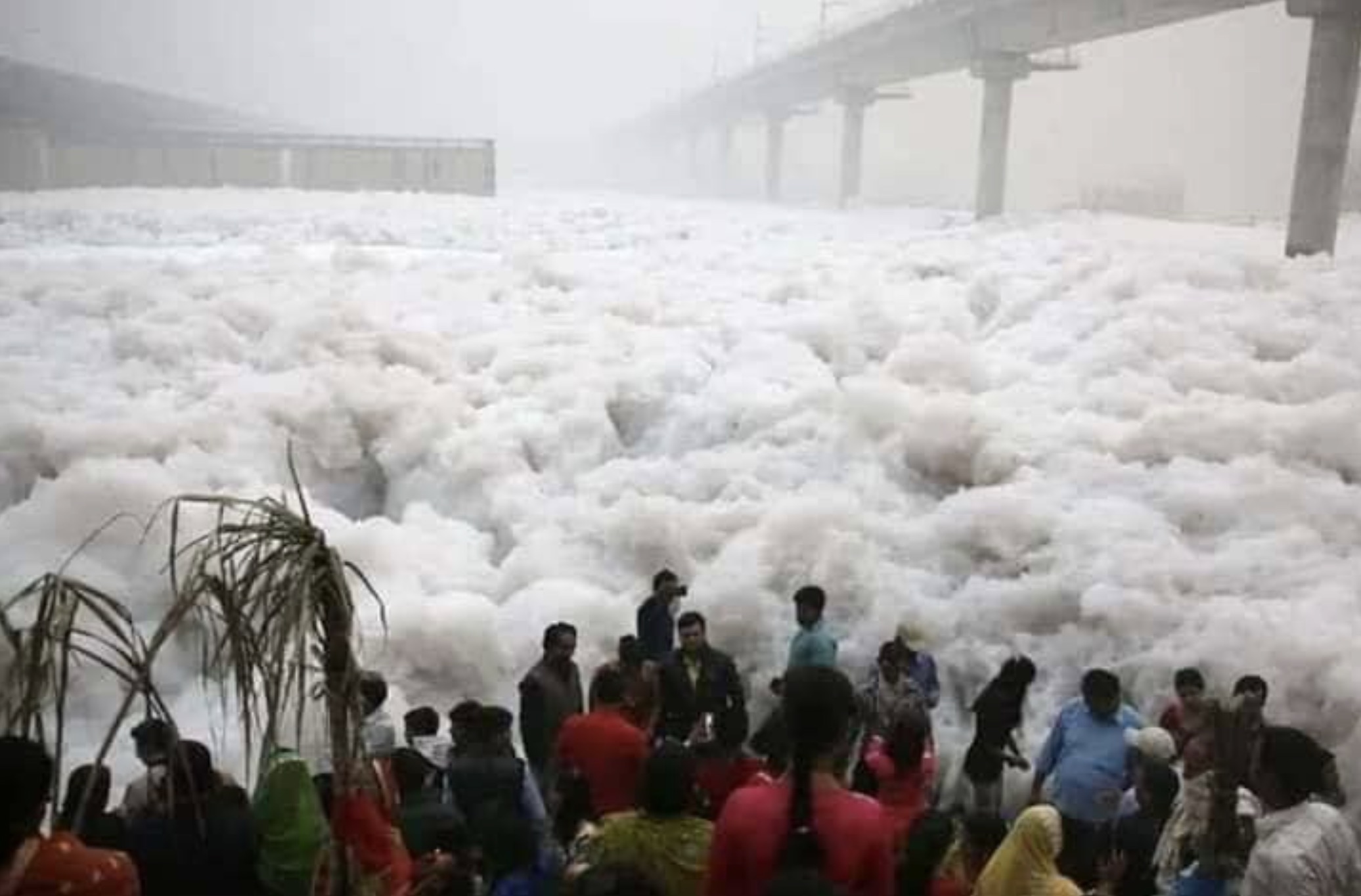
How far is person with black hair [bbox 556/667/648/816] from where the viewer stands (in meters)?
4.47

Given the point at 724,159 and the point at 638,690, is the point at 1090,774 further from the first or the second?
the point at 724,159

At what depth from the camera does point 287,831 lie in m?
3.62

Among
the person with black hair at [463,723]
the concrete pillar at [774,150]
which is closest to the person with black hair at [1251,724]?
the person with black hair at [463,723]

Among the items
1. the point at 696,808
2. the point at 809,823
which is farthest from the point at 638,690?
the point at 809,823

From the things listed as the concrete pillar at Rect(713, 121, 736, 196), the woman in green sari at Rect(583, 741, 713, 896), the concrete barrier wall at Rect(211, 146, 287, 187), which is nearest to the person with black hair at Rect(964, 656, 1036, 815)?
the woman in green sari at Rect(583, 741, 713, 896)

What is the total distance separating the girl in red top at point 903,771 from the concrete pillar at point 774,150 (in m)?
43.2

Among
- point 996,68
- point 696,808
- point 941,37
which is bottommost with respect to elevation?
point 696,808

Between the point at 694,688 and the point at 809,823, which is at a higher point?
the point at 809,823

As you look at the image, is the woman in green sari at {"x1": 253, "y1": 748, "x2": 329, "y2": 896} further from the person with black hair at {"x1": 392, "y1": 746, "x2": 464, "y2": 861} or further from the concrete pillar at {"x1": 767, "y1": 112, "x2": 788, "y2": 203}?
the concrete pillar at {"x1": 767, "y1": 112, "x2": 788, "y2": 203}

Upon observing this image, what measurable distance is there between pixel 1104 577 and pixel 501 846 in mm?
4919

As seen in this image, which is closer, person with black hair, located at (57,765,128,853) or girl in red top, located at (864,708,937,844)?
person with black hair, located at (57,765,128,853)

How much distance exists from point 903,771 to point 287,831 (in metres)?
2.13

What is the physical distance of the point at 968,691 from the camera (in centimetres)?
741

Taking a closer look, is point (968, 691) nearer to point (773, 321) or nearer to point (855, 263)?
point (773, 321)
